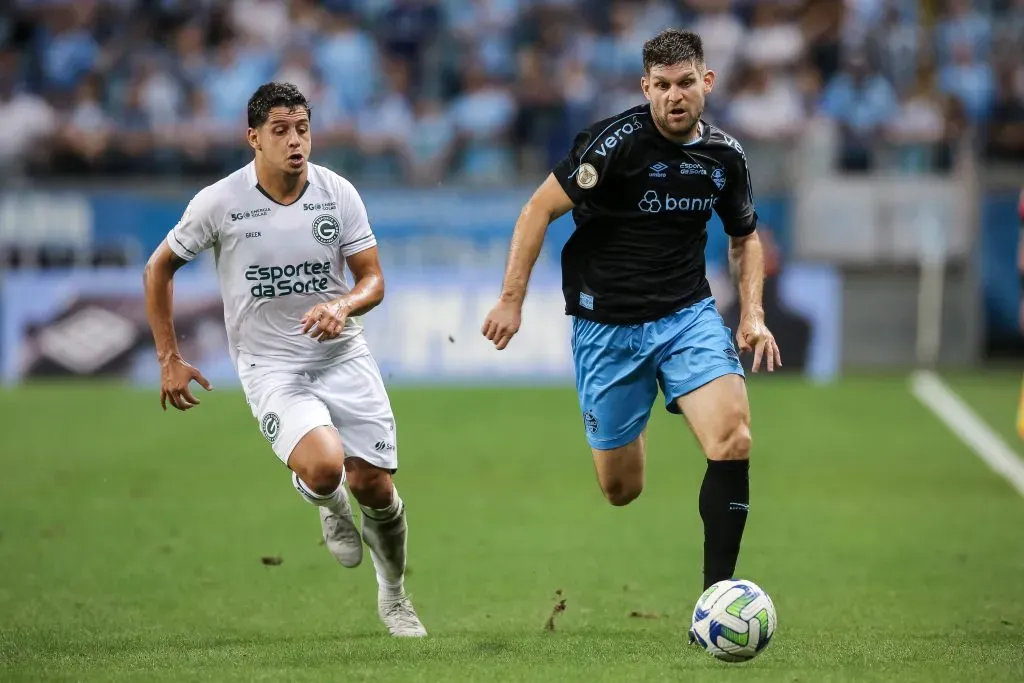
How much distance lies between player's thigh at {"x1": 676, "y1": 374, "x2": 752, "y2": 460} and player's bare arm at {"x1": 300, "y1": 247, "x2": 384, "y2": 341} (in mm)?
1622

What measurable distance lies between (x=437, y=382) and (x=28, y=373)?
5344 millimetres

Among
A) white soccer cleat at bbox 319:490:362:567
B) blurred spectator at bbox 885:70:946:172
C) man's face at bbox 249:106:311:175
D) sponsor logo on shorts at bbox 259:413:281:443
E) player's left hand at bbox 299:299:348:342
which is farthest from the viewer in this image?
blurred spectator at bbox 885:70:946:172

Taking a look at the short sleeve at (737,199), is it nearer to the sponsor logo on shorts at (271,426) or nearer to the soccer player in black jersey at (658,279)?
the soccer player in black jersey at (658,279)

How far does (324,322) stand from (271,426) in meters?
0.73

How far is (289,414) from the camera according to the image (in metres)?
7.62

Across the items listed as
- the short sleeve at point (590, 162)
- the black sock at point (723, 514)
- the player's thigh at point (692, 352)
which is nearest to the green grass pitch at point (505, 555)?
the black sock at point (723, 514)

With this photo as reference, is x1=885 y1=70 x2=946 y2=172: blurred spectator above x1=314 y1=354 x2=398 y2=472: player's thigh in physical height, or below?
below

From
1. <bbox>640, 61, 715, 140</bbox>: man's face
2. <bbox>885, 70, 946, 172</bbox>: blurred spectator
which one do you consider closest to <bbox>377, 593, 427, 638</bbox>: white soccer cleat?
<bbox>640, 61, 715, 140</bbox>: man's face

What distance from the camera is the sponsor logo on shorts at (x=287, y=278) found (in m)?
7.72

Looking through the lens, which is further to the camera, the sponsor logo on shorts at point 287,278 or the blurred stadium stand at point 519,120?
the blurred stadium stand at point 519,120

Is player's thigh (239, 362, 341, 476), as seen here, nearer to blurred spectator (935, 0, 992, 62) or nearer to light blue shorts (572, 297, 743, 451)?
light blue shorts (572, 297, 743, 451)

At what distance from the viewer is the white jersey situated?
7.65 meters

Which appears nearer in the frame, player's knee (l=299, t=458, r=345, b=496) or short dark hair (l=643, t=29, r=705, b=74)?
short dark hair (l=643, t=29, r=705, b=74)

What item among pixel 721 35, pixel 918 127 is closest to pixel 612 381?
pixel 918 127
